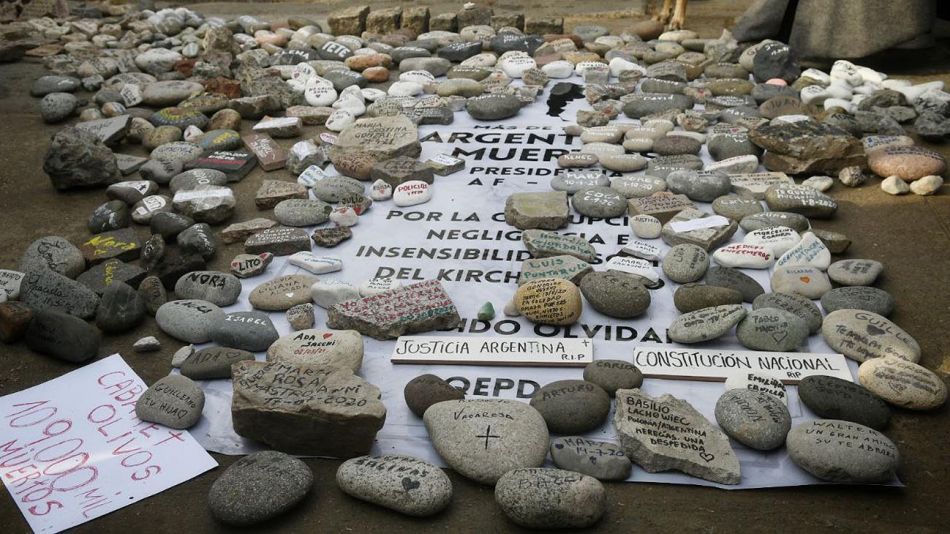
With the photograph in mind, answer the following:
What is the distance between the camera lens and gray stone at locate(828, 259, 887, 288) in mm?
3016

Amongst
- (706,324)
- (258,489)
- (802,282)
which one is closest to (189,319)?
(258,489)

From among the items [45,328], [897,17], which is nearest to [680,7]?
[897,17]

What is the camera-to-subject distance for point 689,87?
483 centimetres

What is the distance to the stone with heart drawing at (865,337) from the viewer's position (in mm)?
2594

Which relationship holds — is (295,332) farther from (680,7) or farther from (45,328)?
(680,7)

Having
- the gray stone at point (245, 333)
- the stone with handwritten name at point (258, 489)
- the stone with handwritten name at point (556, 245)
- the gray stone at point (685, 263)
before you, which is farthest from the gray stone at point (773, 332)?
the gray stone at point (245, 333)

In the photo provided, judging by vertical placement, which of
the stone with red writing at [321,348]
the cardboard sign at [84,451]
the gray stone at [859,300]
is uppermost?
the stone with red writing at [321,348]

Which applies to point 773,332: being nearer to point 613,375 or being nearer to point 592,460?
point 613,375

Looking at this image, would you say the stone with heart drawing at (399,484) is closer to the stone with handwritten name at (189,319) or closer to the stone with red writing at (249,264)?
the stone with handwritten name at (189,319)

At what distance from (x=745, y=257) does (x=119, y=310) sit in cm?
230

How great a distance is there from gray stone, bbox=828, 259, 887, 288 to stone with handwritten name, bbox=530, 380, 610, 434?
1.19m

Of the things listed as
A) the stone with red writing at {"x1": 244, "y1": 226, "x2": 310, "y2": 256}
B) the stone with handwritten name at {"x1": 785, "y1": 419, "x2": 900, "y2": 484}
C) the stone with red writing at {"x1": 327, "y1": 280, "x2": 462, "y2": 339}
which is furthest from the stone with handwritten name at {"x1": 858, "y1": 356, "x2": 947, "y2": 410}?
the stone with red writing at {"x1": 244, "y1": 226, "x2": 310, "y2": 256}

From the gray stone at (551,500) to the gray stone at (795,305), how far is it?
3.64 feet

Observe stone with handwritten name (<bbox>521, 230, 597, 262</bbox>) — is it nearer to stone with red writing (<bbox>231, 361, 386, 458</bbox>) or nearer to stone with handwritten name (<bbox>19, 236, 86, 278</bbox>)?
stone with red writing (<bbox>231, 361, 386, 458</bbox>)
